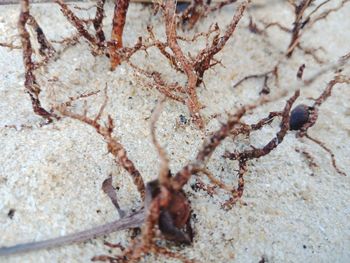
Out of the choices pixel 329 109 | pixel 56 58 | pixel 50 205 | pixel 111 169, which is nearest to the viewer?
pixel 50 205

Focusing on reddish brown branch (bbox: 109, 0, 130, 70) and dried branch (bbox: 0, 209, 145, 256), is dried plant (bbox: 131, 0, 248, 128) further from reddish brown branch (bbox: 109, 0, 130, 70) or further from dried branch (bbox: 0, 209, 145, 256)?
dried branch (bbox: 0, 209, 145, 256)

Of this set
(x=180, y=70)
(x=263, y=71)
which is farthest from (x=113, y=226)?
(x=263, y=71)

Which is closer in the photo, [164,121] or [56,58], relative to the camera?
[164,121]

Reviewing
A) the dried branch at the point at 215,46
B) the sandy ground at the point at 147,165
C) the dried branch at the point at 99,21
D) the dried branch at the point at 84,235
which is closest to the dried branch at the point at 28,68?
the sandy ground at the point at 147,165

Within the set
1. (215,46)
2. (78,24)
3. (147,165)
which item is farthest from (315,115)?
(78,24)

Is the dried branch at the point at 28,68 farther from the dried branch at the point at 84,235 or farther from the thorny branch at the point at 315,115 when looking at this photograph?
the thorny branch at the point at 315,115

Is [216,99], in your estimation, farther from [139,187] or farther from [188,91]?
[139,187]
